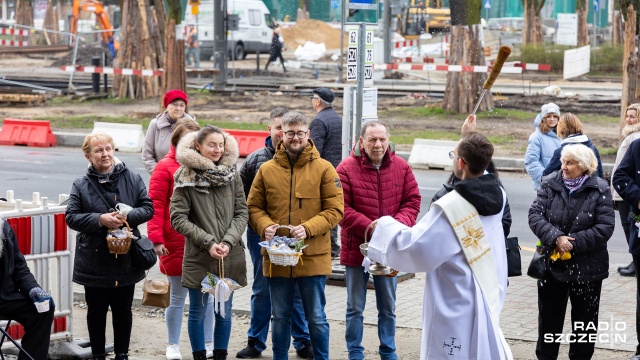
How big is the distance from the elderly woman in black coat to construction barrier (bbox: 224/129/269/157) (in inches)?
486

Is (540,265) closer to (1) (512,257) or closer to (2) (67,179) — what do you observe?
(1) (512,257)

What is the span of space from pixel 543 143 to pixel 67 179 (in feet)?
29.9

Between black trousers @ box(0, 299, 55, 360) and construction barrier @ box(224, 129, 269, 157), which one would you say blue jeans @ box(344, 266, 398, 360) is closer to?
black trousers @ box(0, 299, 55, 360)

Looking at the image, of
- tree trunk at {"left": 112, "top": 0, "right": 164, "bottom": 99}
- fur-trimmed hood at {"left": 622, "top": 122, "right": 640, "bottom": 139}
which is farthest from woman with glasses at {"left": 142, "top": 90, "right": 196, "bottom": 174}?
tree trunk at {"left": 112, "top": 0, "right": 164, "bottom": 99}

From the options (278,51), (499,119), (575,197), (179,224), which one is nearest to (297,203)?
(179,224)

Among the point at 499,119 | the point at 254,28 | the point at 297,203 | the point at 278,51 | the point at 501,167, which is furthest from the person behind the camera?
the point at 254,28

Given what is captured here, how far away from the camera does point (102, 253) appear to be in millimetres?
6977

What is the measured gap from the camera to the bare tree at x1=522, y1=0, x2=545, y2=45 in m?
43.8

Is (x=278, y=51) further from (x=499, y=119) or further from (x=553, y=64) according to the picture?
(x=499, y=119)

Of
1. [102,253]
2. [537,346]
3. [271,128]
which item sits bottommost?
[537,346]

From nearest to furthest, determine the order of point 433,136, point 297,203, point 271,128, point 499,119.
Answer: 1. point 297,203
2. point 271,128
3. point 433,136
4. point 499,119

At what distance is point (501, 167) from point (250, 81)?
16.5 metres

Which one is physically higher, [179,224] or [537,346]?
[179,224]

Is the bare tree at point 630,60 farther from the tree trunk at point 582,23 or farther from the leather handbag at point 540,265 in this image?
the tree trunk at point 582,23
